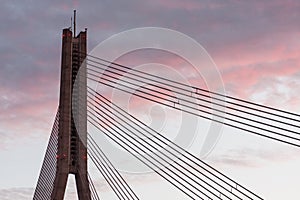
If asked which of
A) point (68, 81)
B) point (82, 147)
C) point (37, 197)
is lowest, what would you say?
point (37, 197)

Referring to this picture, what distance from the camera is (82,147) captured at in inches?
1625

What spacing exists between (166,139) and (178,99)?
2.59m

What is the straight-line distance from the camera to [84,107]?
41.1 meters

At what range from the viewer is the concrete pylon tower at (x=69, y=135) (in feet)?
133

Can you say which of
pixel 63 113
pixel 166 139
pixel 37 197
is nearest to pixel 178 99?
pixel 166 139

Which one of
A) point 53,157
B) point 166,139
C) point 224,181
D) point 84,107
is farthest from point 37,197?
point 224,181

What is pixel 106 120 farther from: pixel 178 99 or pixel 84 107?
pixel 178 99

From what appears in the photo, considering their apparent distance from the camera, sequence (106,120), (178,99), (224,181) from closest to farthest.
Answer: (224,181) → (178,99) → (106,120)

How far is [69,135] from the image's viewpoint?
133ft

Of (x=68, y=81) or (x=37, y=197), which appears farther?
(x=37, y=197)

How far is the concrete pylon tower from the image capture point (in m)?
40.7

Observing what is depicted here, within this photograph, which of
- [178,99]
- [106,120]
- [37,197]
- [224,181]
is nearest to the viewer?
[224,181]

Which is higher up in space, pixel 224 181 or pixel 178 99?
pixel 178 99

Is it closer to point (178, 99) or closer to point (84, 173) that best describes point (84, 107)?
point (84, 173)
